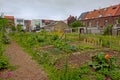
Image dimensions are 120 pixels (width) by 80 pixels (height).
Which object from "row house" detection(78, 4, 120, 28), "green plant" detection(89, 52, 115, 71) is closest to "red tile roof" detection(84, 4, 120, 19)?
"row house" detection(78, 4, 120, 28)

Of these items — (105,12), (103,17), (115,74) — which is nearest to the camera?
(115,74)

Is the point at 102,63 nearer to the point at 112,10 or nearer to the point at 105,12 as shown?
the point at 112,10

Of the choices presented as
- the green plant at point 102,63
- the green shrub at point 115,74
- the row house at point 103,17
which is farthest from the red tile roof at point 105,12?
the green shrub at point 115,74

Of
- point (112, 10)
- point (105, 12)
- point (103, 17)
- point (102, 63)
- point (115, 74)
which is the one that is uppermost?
point (112, 10)

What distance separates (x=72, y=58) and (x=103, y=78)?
9.72 ft

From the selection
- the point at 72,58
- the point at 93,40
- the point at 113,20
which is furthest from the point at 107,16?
the point at 72,58

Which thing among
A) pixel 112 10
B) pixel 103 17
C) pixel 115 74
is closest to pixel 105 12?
pixel 103 17

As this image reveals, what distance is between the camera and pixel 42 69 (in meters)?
8.34

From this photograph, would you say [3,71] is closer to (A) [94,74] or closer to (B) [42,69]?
(B) [42,69]

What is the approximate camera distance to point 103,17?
159 ft

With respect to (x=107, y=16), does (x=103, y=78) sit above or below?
below

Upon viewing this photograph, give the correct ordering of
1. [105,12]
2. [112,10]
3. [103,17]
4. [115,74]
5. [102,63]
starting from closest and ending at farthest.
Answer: [115,74], [102,63], [112,10], [103,17], [105,12]

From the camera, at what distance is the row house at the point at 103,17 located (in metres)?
45.6

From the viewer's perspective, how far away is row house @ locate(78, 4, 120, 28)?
4562cm
